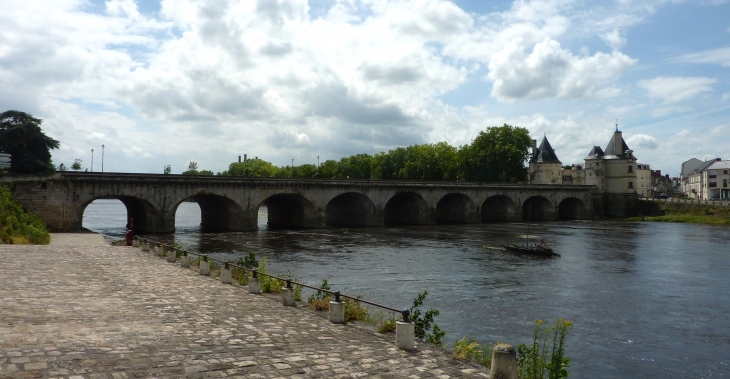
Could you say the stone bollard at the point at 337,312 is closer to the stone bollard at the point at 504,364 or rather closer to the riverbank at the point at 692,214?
the stone bollard at the point at 504,364

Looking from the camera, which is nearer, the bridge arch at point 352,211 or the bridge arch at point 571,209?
the bridge arch at point 352,211

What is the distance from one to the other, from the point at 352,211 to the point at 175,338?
5766cm

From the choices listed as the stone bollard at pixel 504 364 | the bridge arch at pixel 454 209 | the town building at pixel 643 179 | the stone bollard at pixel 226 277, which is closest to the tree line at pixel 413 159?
the bridge arch at pixel 454 209

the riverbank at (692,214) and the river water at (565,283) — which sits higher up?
the riverbank at (692,214)

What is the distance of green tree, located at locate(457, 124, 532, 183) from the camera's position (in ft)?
297

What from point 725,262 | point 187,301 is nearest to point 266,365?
point 187,301

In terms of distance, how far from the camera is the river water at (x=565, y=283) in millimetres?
16578

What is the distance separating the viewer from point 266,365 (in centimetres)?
967

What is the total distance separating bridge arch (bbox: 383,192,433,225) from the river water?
1534 centimetres

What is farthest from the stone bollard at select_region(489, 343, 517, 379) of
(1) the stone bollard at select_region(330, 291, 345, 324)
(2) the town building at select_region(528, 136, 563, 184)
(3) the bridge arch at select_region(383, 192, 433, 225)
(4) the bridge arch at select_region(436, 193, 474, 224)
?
(2) the town building at select_region(528, 136, 563, 184)

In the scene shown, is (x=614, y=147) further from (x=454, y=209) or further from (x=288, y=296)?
(x=288, y=296)

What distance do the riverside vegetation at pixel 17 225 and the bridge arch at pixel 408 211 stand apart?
4113cm

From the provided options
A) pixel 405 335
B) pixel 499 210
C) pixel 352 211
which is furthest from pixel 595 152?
pixel 405 335

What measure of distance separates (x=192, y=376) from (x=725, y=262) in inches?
1457
